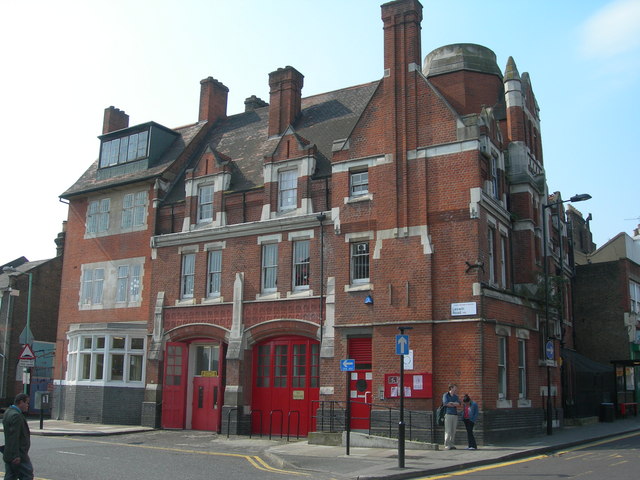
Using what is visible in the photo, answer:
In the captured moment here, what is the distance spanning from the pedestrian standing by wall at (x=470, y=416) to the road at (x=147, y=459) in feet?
19.3

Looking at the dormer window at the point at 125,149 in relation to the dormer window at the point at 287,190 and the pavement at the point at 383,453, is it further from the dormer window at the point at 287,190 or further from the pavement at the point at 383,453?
the pavement at the point at 383,453

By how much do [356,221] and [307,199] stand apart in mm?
2945

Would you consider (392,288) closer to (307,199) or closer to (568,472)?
(307,199)

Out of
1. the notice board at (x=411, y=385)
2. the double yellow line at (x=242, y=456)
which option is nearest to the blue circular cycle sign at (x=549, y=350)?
the notice board at (x=411, y=385)

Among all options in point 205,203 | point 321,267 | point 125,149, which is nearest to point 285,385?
point 321,267

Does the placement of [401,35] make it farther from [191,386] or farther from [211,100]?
[191,386]

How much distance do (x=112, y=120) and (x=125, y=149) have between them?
4203 mm

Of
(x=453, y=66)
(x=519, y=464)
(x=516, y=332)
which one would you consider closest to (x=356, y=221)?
(x=516, y=332)

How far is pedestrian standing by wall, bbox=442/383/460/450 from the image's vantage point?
64.0 feet

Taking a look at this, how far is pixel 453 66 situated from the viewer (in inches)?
1087

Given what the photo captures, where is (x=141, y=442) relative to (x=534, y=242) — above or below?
below

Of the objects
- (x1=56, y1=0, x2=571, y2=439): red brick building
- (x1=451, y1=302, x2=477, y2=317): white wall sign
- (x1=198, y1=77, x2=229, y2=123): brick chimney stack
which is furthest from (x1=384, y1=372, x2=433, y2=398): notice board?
(x1=198, y1=77, x2=229, y2=123): brick chimney stack

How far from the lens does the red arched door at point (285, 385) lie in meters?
24.8

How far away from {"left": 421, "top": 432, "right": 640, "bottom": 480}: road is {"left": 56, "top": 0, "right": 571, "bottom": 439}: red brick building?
11.0 feet
